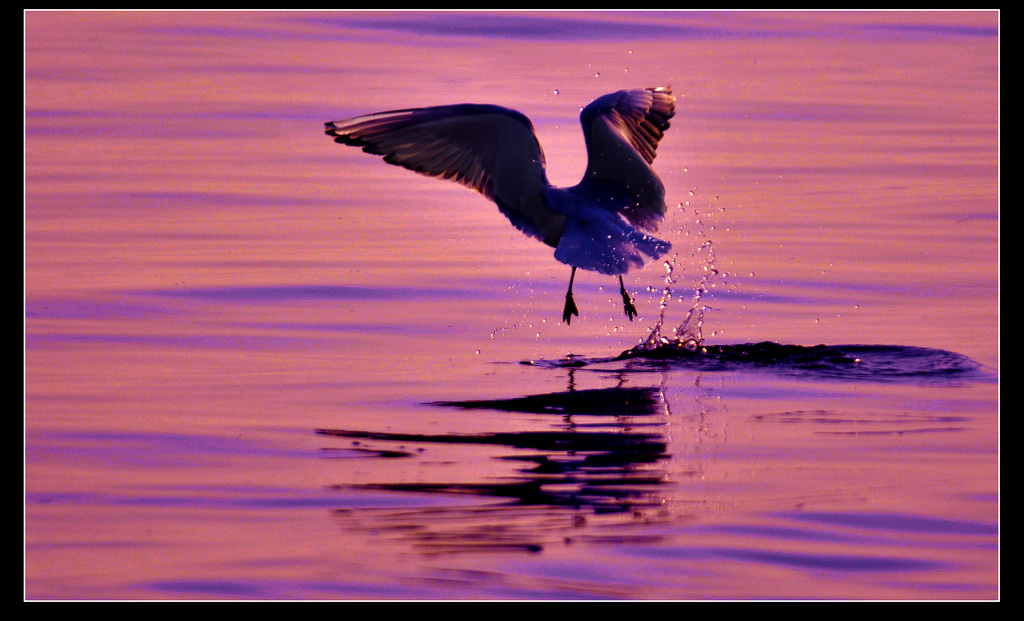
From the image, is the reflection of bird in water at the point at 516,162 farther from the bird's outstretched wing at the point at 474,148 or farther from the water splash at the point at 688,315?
the water splash at the point at 688,315

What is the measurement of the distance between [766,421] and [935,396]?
102 cm

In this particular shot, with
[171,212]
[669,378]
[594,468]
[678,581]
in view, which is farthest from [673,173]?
[678,581]

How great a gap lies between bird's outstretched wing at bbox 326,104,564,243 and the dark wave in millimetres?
934

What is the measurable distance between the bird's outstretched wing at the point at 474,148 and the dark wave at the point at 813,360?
3.06 ft

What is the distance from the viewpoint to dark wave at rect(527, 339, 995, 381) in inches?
311

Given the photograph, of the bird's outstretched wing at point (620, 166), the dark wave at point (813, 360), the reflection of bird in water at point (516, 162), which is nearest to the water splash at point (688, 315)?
the dark wave at point (813, 360)

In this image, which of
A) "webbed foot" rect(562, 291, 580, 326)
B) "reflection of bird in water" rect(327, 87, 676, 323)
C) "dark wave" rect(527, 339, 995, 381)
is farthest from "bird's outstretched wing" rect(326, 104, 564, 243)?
"dark wave" rect(527, 339, 995, 381)

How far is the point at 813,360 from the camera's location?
8.17 m

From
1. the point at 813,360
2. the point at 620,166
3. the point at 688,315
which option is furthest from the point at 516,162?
the point at 813,360

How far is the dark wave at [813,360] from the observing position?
25.9 feet

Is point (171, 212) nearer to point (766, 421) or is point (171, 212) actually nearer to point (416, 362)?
point (416, 362)

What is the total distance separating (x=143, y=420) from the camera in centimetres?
696

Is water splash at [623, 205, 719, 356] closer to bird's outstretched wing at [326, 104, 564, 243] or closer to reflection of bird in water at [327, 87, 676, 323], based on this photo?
reflection of bird in water at [327, 87, 676, 323]

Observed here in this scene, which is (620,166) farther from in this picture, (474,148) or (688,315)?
(688,315)
